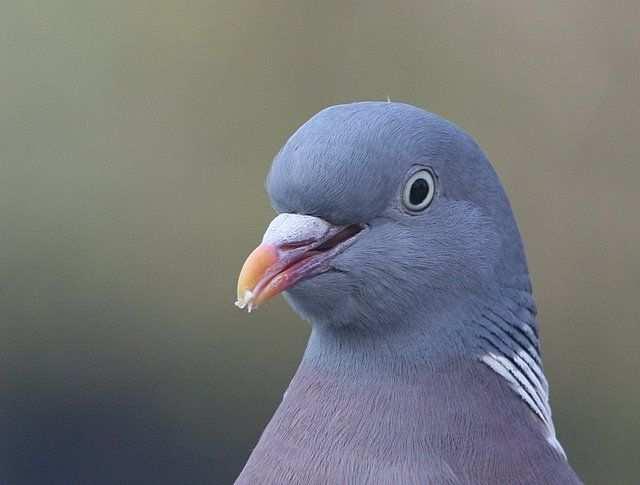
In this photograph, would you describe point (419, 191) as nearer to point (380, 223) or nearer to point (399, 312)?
point (380, 223)

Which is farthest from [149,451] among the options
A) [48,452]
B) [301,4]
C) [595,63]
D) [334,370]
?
[334,370]

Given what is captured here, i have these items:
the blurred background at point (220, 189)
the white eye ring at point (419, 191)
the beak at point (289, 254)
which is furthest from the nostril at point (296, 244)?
the blurred background at point (220, 189)

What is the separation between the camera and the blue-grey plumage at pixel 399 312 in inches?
97.1

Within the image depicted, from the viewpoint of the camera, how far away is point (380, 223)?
2.54m

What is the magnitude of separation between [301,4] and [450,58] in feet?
2.22

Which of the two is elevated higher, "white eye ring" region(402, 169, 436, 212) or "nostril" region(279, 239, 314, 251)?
"white eye ring" region(402, 169, 436, 212)

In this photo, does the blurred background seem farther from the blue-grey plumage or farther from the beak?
the beak

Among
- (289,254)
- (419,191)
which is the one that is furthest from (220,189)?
(289,254)

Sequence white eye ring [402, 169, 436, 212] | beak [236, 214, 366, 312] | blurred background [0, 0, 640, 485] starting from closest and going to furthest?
1. beak [236, 214, 366, 312]
2. white eye ring [402, 169, 436, 212]
3. blurred background [0, 0, 640, 485]

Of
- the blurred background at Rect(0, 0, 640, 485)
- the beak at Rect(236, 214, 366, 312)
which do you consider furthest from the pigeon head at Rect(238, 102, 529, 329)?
the blurred background at Rect(0, 0, 640, 485)

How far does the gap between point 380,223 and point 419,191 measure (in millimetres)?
113

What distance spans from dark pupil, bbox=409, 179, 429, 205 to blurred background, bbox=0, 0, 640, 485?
8.55 feet

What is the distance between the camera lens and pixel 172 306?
5324 mm

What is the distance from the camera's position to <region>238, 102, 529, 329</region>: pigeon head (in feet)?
8.01
